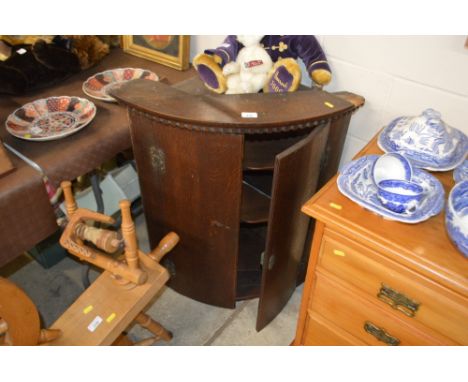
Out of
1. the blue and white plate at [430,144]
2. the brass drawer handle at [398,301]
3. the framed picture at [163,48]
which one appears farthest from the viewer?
the framed picture at [163,48]

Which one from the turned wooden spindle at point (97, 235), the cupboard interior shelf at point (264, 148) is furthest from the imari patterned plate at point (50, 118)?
the cupboard interior shelf at point (264, 148)

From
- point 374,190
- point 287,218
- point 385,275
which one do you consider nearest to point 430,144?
point 374,190

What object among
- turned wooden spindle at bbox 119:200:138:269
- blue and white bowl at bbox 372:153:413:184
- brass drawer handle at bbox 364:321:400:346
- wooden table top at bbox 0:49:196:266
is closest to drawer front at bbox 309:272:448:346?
brass drawer handle at bbox 364:321:400:346

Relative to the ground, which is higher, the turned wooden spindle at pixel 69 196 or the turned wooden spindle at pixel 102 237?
the turned wooden spindle at pixel 69 196

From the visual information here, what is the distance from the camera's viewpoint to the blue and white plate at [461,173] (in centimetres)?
108

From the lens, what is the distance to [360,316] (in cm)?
115

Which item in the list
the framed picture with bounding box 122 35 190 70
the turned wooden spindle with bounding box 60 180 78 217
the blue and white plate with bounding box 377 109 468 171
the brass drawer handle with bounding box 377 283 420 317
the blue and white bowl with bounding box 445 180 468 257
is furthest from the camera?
the framed picture with bounding box 122 35 190 70

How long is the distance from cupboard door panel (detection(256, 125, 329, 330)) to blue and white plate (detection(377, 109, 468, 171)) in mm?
233

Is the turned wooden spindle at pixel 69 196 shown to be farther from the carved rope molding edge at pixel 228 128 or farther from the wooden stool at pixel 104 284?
the carved rope molding edge at pixel 228 128

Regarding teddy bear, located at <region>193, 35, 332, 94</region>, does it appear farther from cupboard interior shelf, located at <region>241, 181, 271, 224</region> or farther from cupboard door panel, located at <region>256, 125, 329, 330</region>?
cupboard interior shelf, located at <region>241, 181, 271, 224</region>

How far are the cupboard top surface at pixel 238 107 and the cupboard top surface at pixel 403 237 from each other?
252mm

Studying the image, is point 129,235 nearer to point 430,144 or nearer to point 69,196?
point 69,196

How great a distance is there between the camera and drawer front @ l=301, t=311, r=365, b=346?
1.25m

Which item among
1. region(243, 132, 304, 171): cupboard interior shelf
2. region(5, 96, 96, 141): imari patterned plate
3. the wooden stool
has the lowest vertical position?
the wooden stool
